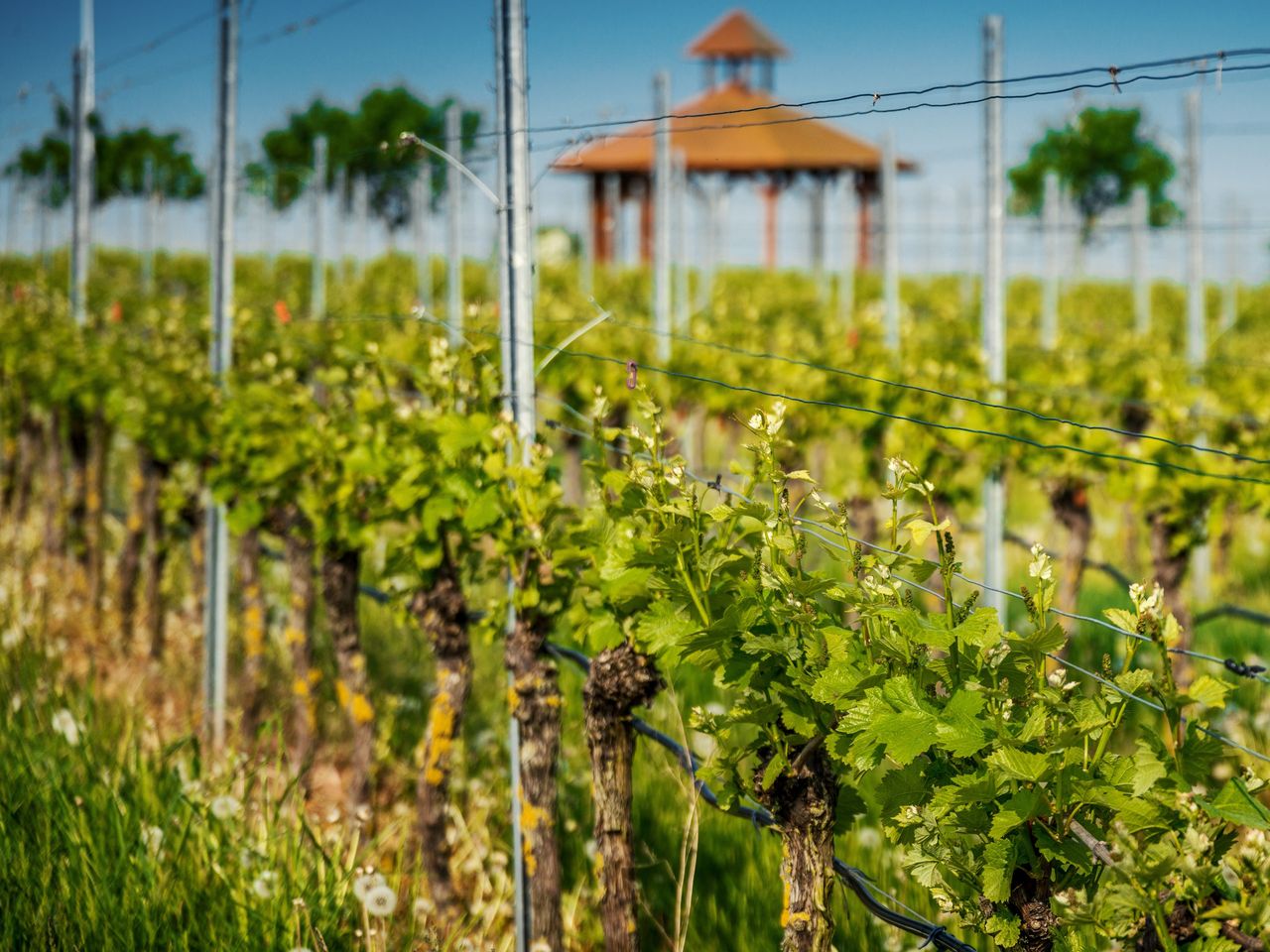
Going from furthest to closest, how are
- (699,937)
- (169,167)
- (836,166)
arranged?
(169,167) < (836,166) < (699,937)

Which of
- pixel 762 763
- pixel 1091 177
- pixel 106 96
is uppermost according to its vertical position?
pixel 1091 177

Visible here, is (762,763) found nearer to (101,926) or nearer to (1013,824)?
(1013,824)

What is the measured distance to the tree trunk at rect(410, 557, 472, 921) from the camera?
4027 mm

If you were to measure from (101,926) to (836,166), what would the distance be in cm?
3632

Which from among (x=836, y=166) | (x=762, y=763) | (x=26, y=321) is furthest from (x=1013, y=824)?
(x=836, y=166)

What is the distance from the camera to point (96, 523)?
7.72 metres

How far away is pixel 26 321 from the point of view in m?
9.87

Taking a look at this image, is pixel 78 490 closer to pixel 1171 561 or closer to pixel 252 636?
pixel 252 636

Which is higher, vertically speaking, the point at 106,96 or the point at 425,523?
the point at 106,96

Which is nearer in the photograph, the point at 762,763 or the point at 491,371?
the point at 762,763

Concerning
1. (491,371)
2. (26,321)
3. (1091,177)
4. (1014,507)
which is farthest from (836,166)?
(491,371)

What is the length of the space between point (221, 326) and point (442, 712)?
2696 mm

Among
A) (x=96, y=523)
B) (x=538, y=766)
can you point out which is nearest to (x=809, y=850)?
(x=538, y=766)

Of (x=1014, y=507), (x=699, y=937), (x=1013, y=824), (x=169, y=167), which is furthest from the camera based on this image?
(x=169, y=167)
